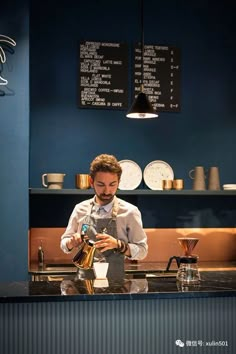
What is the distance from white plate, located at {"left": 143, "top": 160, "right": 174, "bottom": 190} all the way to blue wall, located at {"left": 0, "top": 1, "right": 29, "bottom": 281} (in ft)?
3.94

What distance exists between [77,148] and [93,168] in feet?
4.95

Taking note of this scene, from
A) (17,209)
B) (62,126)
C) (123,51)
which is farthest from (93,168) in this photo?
(123,51)

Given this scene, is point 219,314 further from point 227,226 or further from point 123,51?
point 123,51

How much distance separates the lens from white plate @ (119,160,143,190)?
478 centimetres

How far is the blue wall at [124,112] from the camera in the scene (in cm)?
477

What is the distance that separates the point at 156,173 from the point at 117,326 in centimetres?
260

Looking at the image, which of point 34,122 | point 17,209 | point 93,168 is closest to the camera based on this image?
point 93,168

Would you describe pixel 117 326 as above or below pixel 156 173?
below

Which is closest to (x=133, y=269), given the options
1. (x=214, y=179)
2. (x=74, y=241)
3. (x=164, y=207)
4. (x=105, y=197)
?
(x=164, y=207)

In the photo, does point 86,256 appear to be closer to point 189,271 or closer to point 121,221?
point 189,271

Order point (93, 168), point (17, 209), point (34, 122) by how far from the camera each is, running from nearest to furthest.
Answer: point (93, 168) → point (17, 209) → point (34, 122)

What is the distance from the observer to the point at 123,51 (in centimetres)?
488

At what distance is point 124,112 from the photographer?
16.1 ft

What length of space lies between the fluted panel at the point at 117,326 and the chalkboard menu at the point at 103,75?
8.88 feet
